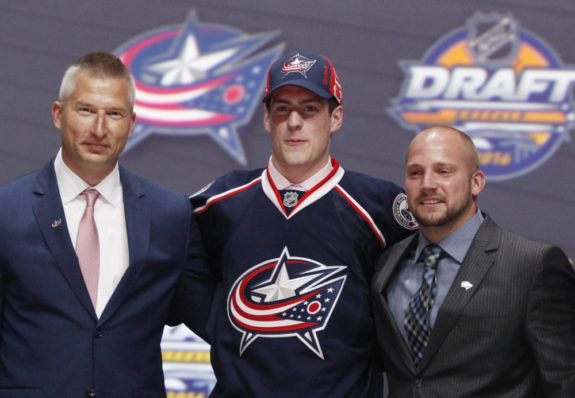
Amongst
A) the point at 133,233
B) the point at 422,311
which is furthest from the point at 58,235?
the point at 422,311

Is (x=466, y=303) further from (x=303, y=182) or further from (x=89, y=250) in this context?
(x=89, y=250)

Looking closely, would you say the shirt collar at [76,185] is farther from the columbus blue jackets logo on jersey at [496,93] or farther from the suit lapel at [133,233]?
the columbus blue jackets logo on jersey at [496,93]

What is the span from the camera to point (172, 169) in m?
4.37

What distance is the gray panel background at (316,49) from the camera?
4.23m

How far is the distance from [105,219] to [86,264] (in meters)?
0.13

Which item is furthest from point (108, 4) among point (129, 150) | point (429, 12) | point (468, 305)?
point (468, 305)

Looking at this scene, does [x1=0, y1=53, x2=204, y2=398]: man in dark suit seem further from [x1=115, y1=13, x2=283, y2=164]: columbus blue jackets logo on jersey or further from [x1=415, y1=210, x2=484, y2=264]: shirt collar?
[x1=115, y1=13, x2=283, y2=164]: columbus blue jackets logo on jersey

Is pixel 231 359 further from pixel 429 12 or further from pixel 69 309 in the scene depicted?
pixel 429 12

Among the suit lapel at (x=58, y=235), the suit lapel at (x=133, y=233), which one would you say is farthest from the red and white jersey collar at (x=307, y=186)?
the suit lapel at (x=58, y=235)

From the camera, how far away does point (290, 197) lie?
8.65 ft

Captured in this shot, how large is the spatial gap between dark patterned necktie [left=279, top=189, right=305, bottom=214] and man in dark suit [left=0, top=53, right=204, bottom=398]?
321 mm

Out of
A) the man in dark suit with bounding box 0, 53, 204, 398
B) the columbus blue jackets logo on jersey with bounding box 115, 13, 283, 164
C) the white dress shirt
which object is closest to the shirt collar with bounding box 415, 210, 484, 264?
the man in dark suit with bounding box 0, 53, 204, 398

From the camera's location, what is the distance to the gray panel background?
13.9 ft

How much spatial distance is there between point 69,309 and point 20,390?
0.72 feet
